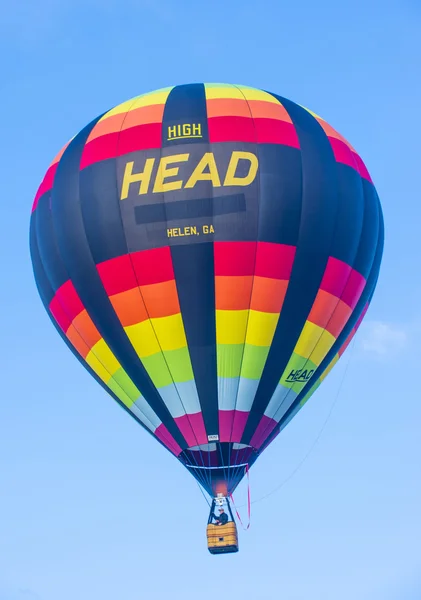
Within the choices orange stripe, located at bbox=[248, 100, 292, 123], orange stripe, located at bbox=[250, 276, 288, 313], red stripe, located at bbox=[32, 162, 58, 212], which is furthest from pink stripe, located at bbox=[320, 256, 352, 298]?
red stripe, located at bbox=[32, 162, 58, 212]

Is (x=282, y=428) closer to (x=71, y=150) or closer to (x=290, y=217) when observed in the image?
(x=290, y=217)

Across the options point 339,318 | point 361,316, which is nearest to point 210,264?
point 339,318

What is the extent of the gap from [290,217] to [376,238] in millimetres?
2340

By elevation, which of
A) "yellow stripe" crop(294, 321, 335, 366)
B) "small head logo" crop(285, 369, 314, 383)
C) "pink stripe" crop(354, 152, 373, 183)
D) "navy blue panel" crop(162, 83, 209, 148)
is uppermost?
"navy blue panel" crop(162, 83, 209, 148)

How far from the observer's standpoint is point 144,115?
936 inches

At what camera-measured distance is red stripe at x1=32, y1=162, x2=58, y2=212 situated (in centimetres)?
2458

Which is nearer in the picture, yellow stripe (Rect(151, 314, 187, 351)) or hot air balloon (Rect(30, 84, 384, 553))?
hot air balloon (Rect(30, 84, 384, 553))

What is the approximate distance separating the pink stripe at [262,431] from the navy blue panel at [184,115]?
16.1ft

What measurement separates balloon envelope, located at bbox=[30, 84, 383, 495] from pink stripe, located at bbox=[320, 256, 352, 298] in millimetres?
24

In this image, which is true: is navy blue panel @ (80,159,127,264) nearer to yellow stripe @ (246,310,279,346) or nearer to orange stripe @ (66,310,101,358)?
orange stripe @ (66,310,101,358)

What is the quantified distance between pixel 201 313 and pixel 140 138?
325 centimetres

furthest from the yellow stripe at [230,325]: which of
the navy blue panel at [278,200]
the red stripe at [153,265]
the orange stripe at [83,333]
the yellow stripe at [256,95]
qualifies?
the yellow stripe at [256,95]

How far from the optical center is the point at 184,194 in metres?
22.7

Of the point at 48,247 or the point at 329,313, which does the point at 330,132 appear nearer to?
the point at 329,313
